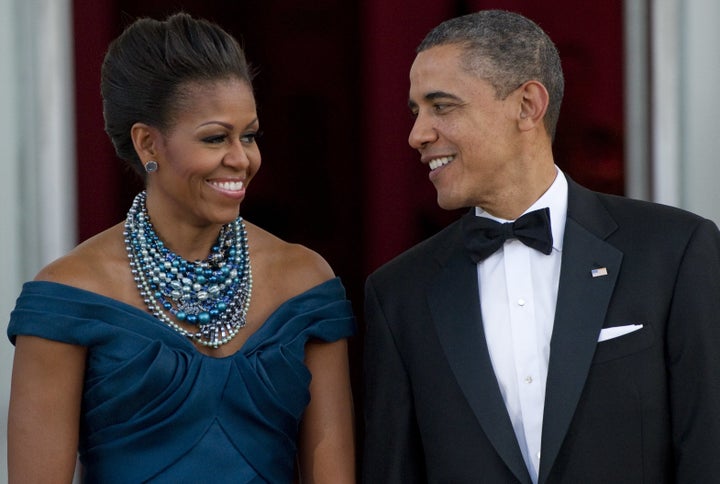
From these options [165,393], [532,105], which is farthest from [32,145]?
[532,105]

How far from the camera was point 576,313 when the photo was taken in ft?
7.33

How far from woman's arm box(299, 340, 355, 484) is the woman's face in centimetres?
30

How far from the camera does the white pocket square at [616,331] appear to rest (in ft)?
7.23

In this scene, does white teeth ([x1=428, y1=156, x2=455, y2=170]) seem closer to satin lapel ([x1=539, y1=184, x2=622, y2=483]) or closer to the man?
the man

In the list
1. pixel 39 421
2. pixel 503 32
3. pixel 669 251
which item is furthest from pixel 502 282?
pixel 39 421

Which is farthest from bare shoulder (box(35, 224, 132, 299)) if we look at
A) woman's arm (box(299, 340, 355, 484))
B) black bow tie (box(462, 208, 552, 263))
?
black bow tie (box(462, 208, 552, 263))

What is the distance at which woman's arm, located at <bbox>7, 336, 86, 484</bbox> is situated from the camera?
2.30m

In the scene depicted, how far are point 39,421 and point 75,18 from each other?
0.96 metres

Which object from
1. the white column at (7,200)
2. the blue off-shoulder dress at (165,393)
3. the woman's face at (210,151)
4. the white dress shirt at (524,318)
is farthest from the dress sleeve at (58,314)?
the white dress shirt at (524,318)

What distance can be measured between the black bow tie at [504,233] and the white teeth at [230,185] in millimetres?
393

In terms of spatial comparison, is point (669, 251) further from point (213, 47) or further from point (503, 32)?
point (213, 47)

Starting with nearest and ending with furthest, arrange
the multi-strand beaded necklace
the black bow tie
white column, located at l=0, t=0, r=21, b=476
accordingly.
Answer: the black bow tie
the multi-strand beaded necklace
white column, located at l=0, t=0, r=21, b=476

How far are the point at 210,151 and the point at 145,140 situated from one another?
123 mm

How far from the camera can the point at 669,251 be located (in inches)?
88.0
